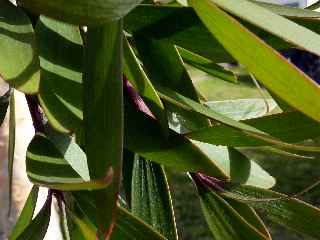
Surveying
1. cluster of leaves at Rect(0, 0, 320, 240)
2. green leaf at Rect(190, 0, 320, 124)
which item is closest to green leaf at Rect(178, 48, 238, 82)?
cluster of leaves at Rect(0, 0, 320, 240)

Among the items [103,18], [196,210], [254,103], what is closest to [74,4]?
[103,18]

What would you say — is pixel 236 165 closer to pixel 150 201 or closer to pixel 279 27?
pixel 150 201

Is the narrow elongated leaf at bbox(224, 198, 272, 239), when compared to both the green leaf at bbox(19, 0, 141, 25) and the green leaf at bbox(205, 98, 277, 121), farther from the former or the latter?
the green leaf at bbox(19, 0, 141, 25)

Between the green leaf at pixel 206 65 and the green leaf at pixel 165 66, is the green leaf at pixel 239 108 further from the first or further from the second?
the green leaf at pixel 165 66

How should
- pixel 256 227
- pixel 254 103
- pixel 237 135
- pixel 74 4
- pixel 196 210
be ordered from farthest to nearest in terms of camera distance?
1. pixel 196 210
2. pixel 254 103
3. pixel 256 227
4. pixel 237 135
5. pixel 74 4

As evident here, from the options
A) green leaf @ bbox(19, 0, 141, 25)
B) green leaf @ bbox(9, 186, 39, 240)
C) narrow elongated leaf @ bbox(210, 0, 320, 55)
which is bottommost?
green leaf @ bbox(9, 186, 39, 240)

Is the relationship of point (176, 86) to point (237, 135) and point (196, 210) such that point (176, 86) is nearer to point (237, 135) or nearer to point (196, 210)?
point (237, 135)

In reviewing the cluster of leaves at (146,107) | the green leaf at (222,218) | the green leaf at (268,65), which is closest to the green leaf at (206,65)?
the cluster of leaves at (146,107)
